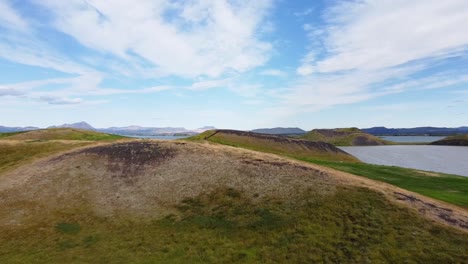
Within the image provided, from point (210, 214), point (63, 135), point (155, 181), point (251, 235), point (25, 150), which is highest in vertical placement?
point (63, 135)

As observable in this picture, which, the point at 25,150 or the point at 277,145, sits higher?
the point at 277,145

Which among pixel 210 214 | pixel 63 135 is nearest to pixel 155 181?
pixel 210 214

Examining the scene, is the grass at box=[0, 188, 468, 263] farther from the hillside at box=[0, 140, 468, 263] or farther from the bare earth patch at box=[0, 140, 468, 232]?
the bare earth patch at box=[0, 140, 468, 232]

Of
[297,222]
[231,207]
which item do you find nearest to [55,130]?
[231,207]

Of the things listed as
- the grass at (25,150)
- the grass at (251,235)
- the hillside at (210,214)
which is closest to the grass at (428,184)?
the hillside at (210,214)

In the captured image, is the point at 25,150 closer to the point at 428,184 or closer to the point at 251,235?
the point at 251,235

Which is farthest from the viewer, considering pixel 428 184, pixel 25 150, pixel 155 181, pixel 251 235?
pixel 25 150

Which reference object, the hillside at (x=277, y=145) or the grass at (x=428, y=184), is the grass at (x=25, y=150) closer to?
the hillside at (x=277, y=145)
